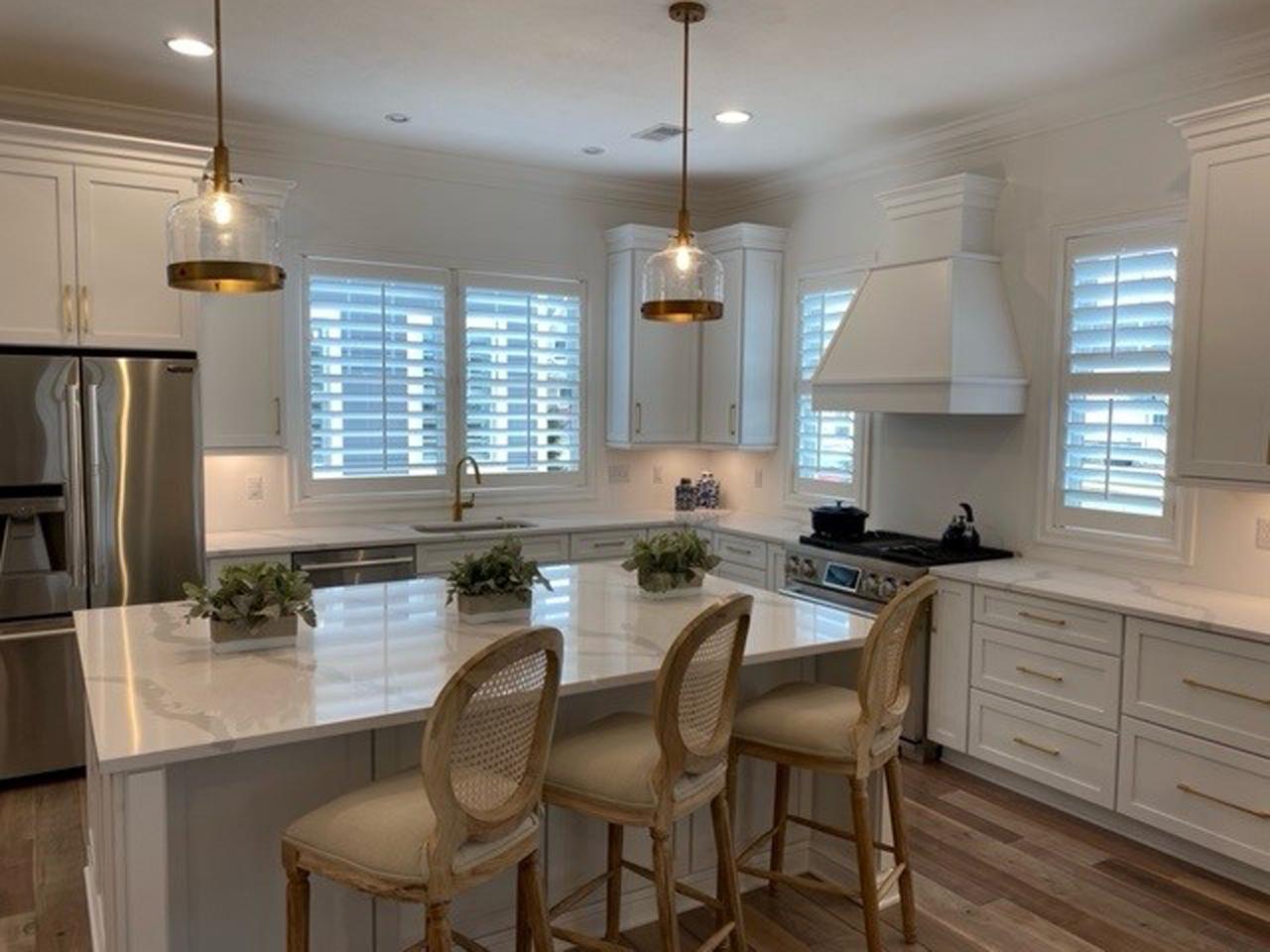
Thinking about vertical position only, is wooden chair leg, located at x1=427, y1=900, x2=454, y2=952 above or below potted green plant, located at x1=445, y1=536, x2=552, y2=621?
below

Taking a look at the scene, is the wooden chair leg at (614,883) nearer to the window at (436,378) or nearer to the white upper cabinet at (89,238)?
the white upper cabinet at (89,238)

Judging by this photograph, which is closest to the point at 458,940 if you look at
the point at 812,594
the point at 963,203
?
the point at 812,594

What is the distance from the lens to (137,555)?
159 inches

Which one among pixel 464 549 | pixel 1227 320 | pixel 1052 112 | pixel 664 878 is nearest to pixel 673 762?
pixel 664 878

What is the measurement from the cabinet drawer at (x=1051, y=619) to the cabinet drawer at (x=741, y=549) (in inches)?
53.1

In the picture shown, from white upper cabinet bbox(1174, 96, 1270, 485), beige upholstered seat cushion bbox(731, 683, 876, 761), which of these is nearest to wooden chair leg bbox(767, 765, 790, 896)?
beige upholstered seat cushion bbox(731, 683, 876, 761)

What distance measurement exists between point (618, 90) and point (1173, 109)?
220 cm

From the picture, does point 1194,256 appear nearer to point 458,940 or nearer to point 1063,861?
point 1063,861

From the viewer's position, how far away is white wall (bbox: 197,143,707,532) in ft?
16.0

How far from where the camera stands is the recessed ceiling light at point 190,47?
11.7 feet

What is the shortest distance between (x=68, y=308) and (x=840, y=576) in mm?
3477

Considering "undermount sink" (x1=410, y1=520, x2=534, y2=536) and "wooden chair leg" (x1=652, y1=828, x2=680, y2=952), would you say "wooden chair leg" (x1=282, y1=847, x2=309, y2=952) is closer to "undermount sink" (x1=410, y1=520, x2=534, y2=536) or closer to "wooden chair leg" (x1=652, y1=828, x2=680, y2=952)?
"wooden chair leg" (x1=652, y1=828, x2=680, y2=952)

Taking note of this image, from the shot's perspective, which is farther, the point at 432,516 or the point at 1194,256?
the point at 432,516

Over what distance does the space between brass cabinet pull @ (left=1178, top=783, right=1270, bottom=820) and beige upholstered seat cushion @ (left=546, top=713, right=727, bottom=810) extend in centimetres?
183
